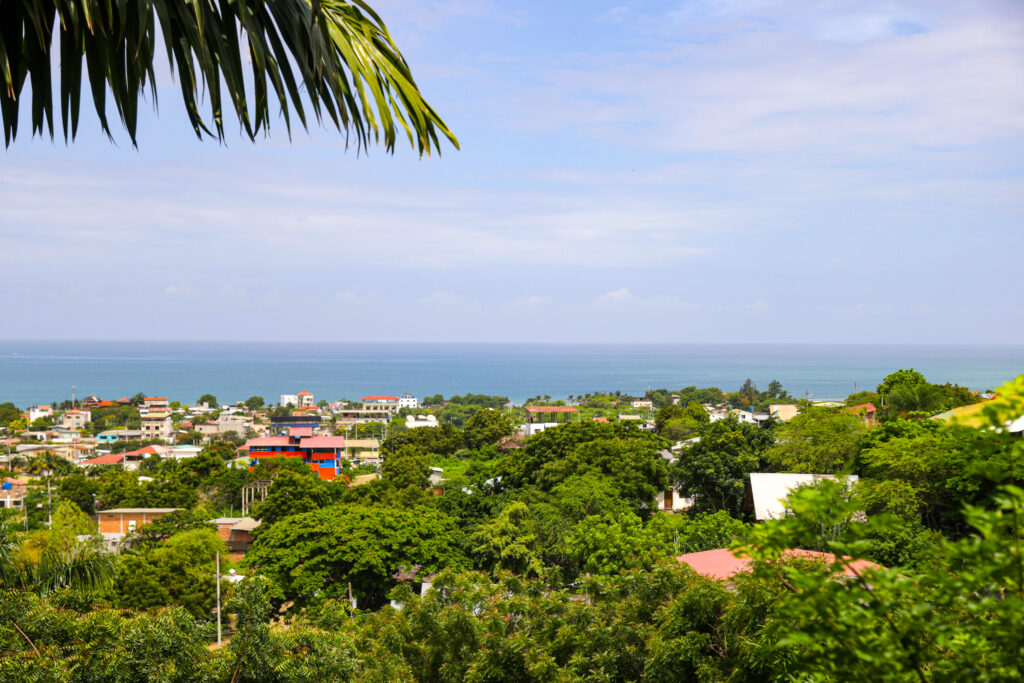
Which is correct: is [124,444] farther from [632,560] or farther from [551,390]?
[551,390]

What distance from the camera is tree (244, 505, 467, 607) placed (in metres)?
17.0

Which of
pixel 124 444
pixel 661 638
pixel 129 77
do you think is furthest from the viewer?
pixel 124 444

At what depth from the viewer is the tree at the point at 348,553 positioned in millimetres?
17047

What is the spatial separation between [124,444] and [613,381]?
116 meters

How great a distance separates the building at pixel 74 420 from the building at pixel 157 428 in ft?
26.3

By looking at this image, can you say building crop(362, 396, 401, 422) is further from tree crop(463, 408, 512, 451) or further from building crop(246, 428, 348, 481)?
tree crop(463, 408, 512, 451)

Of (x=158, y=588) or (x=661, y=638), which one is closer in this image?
(x=661, y=638)

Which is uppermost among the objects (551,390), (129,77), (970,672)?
(129,77)

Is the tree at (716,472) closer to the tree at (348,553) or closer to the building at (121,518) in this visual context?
the tree at (348,553)

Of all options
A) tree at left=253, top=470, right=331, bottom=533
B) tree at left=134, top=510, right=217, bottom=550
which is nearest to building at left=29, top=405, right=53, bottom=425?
tree at left=253, top=470, right=331, bottom=533

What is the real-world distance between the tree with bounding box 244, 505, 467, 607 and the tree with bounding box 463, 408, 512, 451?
2726cm

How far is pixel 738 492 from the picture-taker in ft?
70.6

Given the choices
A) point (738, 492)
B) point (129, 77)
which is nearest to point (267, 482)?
point (738, 492)

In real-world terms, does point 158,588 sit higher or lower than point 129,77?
lower
